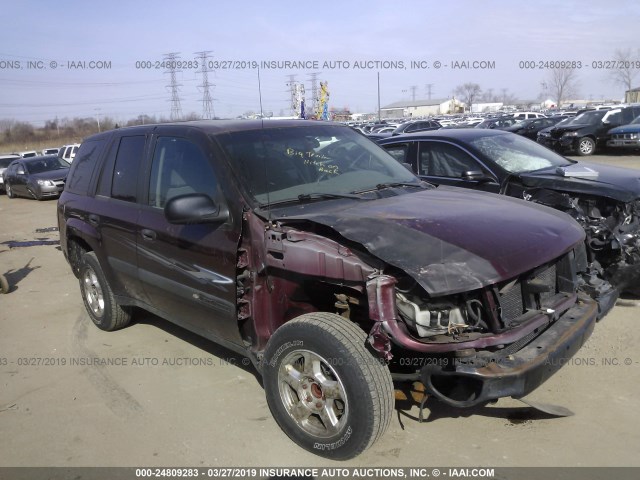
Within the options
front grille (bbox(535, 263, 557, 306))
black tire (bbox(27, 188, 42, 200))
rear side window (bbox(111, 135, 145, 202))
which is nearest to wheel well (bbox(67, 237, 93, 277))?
rear side window (bbox(111, 135, 145, 202))

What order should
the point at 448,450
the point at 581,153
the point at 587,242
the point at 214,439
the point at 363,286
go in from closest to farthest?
the point at 363,286 < the point at 448,450 < the point at 214,439 < the point at 587,242 < the point at 581,153

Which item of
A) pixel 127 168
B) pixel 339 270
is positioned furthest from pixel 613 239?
pixel 127 168

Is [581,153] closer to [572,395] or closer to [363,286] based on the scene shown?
[572,395]

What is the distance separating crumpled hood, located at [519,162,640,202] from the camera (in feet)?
16.4

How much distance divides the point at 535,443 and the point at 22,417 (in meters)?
3.44

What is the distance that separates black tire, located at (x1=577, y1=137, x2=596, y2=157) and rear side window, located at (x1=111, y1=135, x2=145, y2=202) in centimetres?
1836

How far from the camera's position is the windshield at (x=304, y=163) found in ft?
11.6

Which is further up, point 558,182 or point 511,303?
point 558,182

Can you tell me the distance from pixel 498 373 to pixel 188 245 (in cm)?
214

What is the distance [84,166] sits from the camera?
17.2ft

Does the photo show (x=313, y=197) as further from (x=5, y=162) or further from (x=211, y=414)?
(x=5, y=162)

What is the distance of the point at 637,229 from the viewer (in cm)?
494

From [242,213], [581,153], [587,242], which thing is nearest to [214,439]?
[242,213]

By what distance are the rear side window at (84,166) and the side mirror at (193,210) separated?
217 centimetres
